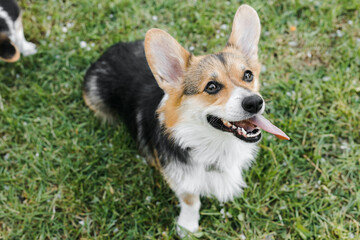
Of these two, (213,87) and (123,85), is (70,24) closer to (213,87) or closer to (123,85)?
(123,85)

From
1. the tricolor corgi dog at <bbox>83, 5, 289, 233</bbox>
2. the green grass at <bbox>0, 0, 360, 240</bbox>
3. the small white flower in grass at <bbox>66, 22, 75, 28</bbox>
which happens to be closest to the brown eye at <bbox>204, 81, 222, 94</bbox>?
the tricolor corgi dog at <bbox>83, 5, 289, 233</bbox>

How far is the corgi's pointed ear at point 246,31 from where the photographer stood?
9.10 feet

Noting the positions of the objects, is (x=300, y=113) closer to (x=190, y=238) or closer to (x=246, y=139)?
(x=246, y=139)

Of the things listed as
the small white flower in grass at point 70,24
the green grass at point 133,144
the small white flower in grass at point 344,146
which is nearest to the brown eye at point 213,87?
the green grass at point 133,144

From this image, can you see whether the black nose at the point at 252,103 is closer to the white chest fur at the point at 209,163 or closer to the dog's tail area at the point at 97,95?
the white chest fur at the point at 209,163

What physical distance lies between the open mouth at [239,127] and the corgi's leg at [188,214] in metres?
0.94

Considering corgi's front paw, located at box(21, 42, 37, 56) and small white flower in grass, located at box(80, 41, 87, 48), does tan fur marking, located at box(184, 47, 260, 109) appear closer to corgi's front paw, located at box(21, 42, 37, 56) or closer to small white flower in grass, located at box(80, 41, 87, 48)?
small white flower in grass, located at box(80, 41, 87, 48)

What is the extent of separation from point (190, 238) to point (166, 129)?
49.8 inches

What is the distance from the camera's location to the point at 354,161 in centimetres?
377

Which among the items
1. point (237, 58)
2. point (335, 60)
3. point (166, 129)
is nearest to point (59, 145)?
point (166, 129)

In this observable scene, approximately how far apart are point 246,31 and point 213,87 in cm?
68

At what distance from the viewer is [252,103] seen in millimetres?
2424

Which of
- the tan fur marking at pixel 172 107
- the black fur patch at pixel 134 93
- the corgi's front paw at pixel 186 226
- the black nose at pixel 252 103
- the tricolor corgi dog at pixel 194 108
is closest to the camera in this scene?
the black nose at pixel 252 103

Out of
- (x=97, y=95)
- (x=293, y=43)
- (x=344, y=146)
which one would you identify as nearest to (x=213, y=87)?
(x=97, y=95)
